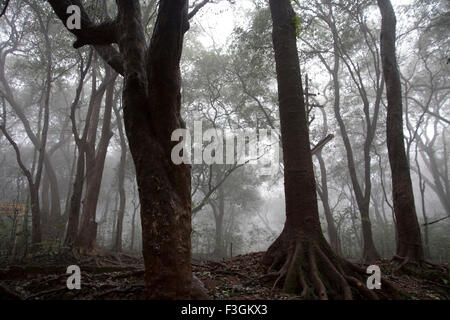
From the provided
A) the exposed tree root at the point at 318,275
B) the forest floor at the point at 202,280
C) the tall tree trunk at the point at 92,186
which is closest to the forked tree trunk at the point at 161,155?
the forest floor at the point at 202,280

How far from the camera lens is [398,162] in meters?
6.21

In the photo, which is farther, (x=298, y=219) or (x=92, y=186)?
(x=92, y=186)

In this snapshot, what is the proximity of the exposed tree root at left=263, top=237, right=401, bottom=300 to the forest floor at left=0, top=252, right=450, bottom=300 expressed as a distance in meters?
0.27

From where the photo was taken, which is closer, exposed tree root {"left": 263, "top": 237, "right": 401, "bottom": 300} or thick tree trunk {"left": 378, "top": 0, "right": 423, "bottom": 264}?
exposed tree root {"left": 263, "top": 237, "right": 401, "bottom": 300}

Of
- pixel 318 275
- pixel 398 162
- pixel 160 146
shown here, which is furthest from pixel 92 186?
pixel 398 162

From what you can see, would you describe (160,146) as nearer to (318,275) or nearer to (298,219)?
(298,219)

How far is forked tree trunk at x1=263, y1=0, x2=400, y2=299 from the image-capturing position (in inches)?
153

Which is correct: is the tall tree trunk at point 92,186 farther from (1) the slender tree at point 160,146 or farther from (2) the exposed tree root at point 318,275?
(1) the slender tree at point 160,146

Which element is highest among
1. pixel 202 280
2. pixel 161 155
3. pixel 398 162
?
pixel 398 162

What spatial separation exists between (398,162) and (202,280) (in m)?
5.08

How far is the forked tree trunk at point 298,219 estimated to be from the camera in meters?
3.88

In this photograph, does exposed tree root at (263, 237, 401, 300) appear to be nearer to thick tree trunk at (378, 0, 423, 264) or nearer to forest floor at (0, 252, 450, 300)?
forest floor at (0, 252, 450, 300)

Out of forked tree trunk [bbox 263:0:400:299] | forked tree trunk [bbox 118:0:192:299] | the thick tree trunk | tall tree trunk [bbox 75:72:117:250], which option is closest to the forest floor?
forked tree trunk [bbox 263:0:400:299]

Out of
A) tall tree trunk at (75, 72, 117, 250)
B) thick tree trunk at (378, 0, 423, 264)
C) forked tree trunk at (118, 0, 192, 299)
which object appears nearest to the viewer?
forked tree trunk at (118, 0, 192, 299)
